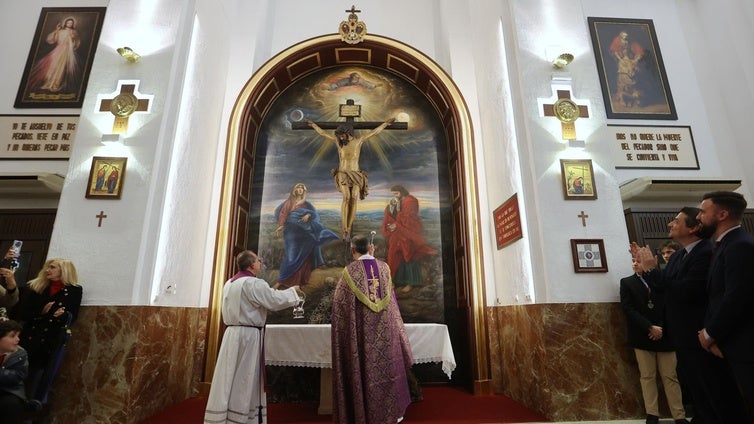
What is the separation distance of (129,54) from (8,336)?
3.46m

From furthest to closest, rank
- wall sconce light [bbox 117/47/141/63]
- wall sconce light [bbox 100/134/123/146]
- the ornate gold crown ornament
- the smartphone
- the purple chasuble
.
A: the ornate gold crown ornament < wall sconce light [bbox 117/47/141/63] < wall sconce light [bbox 100/134/123/146] < the smartphone < the purple chasuble

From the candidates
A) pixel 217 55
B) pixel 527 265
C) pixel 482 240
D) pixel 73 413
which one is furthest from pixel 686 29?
pixel 73 413

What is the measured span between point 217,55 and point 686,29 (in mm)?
8150

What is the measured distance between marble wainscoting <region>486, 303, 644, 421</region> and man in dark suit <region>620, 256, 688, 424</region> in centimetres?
15

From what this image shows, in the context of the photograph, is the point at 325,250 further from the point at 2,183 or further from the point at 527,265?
the point at 2,183

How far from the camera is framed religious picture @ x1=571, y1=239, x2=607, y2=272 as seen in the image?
4262 mm

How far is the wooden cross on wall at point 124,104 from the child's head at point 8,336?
99.1 inches

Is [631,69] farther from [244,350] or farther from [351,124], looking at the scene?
[244,350]

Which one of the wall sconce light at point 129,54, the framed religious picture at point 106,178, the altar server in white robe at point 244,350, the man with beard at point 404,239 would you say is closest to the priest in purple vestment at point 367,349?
the altar server in white robe at point 244,350

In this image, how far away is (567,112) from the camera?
4.74 m

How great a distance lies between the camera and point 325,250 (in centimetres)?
649

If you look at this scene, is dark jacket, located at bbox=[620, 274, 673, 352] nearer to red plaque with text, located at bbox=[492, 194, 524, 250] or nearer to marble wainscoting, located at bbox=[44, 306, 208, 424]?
red plaque with text, located at bbox=[492, 194, 524, 250]

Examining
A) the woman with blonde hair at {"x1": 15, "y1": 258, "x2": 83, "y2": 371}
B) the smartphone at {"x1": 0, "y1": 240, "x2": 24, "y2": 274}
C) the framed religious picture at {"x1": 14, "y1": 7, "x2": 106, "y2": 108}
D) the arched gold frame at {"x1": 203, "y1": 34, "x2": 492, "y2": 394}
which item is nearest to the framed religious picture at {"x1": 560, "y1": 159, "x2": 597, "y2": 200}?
the arched gold frame at {"x1": 203, "y1": 34, "x2": 492, "y2": 394}

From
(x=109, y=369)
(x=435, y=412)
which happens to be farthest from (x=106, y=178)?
(x=435, y=412)
